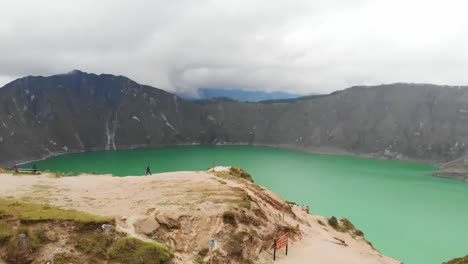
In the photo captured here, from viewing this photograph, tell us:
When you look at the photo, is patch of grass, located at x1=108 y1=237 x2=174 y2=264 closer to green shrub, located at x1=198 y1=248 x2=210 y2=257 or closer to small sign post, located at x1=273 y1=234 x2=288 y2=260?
green shrub, located at x1=198 y1=248 x2=210 y2=257

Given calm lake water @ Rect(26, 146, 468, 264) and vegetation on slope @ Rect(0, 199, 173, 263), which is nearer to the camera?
vegetation on slope @ Rect(0, 199, 173, 263)

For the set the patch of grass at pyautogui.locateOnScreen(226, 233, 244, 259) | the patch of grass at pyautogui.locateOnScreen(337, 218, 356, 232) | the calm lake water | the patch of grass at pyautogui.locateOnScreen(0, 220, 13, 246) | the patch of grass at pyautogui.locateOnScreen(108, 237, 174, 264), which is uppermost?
the patch of grass at pyautogui.locateOnScreen(0, 220, 13, 246)

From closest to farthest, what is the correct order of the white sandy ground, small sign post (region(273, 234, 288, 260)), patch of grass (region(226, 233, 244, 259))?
patch of grass (region(226, 233, 244, 259)) < the white sandy ground < small sign post (region(273, 234, 288, 260))

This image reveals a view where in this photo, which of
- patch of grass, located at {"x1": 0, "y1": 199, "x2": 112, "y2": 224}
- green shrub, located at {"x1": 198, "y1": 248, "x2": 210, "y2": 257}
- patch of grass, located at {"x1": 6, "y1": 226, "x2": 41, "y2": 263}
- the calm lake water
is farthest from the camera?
the calm lake water

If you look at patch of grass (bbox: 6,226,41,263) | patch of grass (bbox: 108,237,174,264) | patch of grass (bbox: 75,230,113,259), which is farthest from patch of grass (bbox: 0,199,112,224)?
patch of grass (bbox: 108,237,174,264)

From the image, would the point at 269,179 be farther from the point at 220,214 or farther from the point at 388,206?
the point at 220,214

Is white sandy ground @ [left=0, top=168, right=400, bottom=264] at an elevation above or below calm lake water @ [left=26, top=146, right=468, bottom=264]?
above

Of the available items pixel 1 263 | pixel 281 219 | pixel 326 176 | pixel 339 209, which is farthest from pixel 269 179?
pixel 1 263

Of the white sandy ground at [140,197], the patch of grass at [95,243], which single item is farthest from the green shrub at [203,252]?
the patch of grass at [95,243]
